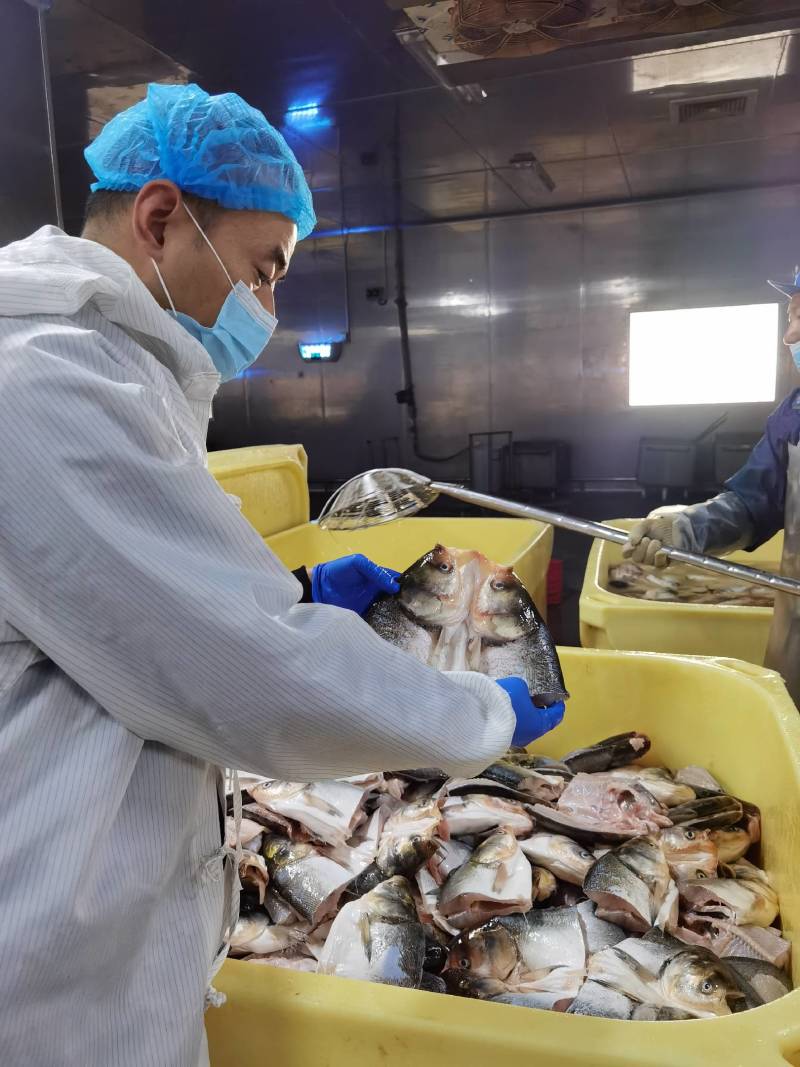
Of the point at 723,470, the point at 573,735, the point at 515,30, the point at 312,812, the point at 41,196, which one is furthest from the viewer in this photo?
the point at 723,470

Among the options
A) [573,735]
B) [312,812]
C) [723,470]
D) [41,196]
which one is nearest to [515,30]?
[41,196]

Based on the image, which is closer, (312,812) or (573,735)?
(312,812)

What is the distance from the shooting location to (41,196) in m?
3.00

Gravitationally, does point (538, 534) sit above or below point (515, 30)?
below

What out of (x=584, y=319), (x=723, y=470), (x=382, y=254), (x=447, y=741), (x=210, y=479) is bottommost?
(x=723, y=470)

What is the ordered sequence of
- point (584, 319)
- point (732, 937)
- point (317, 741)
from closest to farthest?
1. point (317, 741)
2. point (732, 937)
3. point (584, 319)

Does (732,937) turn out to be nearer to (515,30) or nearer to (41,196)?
(41,196)

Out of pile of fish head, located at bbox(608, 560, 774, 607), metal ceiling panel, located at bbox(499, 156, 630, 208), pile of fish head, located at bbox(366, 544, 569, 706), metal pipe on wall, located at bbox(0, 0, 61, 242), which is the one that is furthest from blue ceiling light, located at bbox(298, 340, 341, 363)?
pile of fish head, located at bbox(366, 544, 569, 706)

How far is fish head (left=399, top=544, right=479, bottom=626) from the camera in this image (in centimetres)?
165

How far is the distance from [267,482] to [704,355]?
23.2 feet

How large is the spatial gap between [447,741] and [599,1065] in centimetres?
40

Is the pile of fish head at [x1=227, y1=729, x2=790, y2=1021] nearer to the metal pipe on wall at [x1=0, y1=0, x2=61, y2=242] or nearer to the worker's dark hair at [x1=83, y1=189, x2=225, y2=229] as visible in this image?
the worker's dark hair at [x1=83, y1=189, x2=225, y2=229]

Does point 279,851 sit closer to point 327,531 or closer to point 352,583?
point 352,583

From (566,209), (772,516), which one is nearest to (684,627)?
(772,516)
